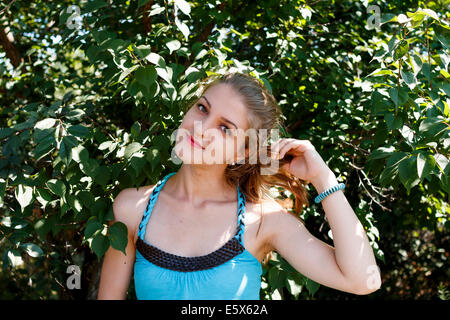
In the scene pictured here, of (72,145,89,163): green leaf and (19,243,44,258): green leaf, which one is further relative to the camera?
(19,243,44,258): green leaf

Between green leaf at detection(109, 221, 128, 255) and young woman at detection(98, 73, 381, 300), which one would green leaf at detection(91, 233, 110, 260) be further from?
young woman at detection(98, 73, 381, 300)

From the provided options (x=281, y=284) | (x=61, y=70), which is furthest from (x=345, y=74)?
(x=61, y=70)

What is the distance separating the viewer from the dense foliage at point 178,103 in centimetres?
155

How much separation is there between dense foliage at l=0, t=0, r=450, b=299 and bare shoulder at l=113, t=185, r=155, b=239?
0.04 metres

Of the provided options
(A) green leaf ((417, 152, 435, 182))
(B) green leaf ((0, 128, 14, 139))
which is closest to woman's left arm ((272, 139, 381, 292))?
(A) green leaf ((417, 152, 435, 182))

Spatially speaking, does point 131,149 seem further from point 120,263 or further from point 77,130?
point 120,263

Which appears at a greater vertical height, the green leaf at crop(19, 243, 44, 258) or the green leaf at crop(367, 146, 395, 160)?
the green leaf at crop(367, 146, 395, 160)

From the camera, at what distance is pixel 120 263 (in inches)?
Result: 64.2

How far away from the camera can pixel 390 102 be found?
5.59 feet

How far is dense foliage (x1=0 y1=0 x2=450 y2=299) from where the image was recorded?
1.55m

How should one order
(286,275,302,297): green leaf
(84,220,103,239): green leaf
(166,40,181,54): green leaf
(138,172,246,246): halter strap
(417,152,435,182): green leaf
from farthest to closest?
(286,275,302,297): green leaf
(166,40,181,54): green leaf
(138,172,246,246): halter strap
(84,220,103,239): green leaf
(417,152,435,182): green leaf

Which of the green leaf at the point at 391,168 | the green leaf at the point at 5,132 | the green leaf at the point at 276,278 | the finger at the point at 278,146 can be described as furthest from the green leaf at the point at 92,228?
the green leaf at the point at 391,168

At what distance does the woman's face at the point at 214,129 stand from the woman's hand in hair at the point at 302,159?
148 mm

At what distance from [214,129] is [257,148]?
26cm
